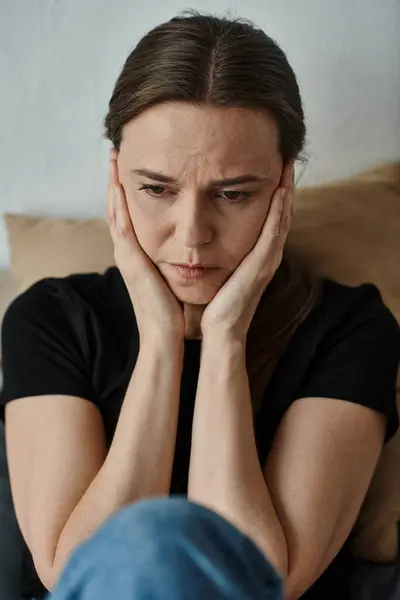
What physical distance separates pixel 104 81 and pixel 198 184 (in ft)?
1.77

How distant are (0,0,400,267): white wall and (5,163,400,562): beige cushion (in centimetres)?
9

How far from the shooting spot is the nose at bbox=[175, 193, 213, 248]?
3.40 feet

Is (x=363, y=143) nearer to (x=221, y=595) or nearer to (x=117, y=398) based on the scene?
(x=117, y=398)

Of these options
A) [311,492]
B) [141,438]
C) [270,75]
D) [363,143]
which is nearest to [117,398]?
[141,438]

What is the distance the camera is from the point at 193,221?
104 centimetres

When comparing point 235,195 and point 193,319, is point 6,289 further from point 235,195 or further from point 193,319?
point 235,195

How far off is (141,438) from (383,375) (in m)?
0.35

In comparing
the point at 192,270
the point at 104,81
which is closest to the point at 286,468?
the point at 192,270

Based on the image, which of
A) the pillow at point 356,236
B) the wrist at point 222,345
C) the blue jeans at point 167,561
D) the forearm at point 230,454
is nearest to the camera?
the blue jeans at point 167,561

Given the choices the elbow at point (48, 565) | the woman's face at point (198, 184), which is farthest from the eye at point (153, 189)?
the elbow at point (48, 565)

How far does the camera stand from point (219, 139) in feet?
3.29

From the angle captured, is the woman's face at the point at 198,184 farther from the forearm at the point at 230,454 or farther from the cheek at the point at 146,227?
the forearm at the point at 230,454

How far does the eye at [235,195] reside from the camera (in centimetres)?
105

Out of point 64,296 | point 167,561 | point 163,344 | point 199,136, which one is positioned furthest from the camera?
point 64,296
